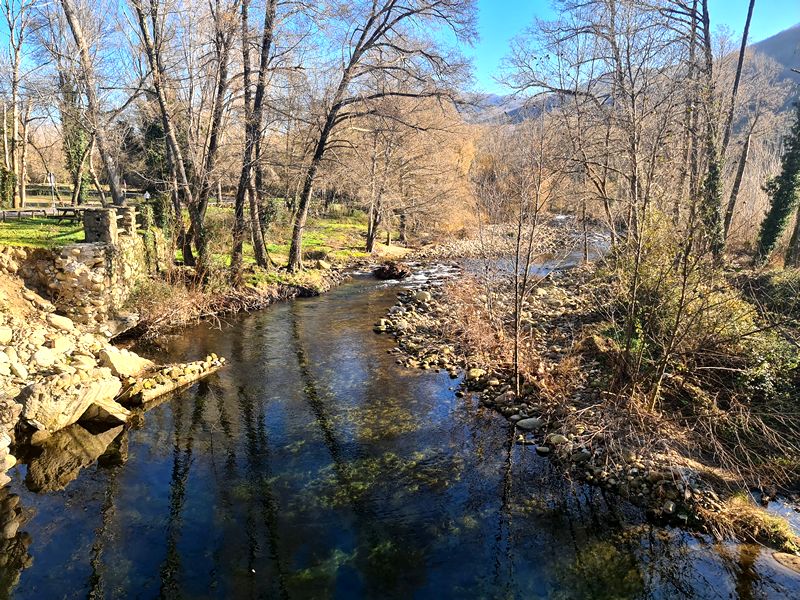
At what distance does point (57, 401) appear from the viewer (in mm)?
8047

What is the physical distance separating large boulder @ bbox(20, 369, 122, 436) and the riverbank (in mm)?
6330

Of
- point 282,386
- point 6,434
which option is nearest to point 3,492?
point 6,434

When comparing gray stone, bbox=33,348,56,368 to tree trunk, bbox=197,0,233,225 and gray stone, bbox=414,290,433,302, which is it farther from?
gray stone, bbox=414,290,433,302

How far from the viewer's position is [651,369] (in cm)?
878

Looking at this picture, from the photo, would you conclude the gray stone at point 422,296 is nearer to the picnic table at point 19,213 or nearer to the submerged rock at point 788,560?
the submerged rock at point 788,560

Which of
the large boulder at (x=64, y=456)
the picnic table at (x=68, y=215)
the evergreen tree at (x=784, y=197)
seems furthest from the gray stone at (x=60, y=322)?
the evergreen tree at (x=784, y=197)

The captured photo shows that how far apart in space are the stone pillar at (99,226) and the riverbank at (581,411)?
23.6 feet

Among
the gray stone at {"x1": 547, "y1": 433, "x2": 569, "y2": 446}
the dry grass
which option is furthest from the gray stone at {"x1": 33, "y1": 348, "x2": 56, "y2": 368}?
the dry grass

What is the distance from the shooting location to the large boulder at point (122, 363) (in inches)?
383

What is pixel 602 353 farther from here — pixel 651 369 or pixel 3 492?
pixel 3 492

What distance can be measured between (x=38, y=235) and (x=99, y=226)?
2842mm

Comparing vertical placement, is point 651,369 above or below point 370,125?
below

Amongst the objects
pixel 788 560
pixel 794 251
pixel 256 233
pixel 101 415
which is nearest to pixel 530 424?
pixel 788 560

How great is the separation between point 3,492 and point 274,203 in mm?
18541
